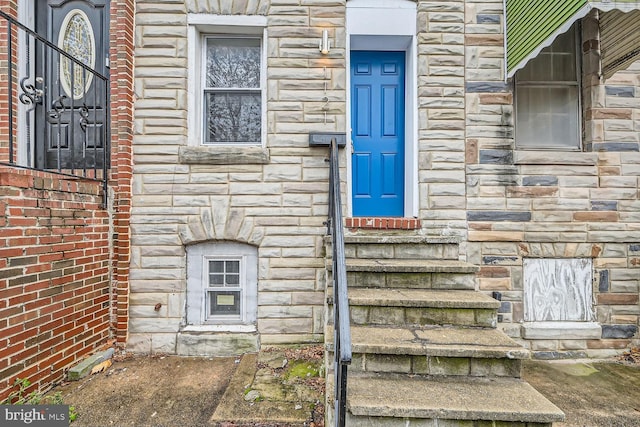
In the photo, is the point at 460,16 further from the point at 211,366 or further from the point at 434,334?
the point at 211,366

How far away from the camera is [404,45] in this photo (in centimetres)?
379

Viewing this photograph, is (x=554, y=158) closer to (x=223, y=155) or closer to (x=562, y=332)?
(x=562, y=332)

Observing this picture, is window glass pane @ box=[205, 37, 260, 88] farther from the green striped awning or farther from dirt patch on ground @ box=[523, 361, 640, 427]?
dirt patch on ground @ box=[523, 361, 640, 427]

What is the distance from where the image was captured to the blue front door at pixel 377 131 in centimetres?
383

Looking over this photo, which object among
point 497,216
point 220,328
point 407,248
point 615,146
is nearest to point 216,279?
point 220,328

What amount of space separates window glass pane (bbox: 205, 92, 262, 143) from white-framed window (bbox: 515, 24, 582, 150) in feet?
9.68

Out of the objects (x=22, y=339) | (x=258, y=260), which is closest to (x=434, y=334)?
(x=258, y=260)

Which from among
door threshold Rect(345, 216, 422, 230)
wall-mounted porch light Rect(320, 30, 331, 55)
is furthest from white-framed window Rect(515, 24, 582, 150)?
wall-mounted porch light Rect(320, 30, 331, 55)

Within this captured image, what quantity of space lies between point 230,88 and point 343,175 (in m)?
1.62

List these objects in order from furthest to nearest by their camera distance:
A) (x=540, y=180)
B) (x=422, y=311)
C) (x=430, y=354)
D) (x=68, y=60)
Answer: (x=68, y=60) < (x=540, y=180) < (x=422, y=311) < (x=430, y=354)

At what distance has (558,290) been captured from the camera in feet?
11.9

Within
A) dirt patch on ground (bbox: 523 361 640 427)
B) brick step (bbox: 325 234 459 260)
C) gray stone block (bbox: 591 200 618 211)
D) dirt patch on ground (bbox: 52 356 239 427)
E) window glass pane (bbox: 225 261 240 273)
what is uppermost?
gray stone block (bbox: 591 200 618 211)

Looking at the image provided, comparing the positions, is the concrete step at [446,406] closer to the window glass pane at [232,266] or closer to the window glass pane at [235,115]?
the window glass pane at [232,266]

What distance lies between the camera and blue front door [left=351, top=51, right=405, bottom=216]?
3.83 metres
